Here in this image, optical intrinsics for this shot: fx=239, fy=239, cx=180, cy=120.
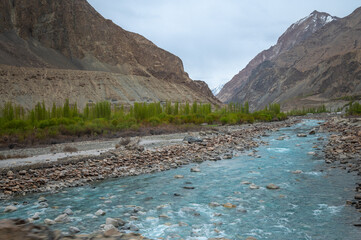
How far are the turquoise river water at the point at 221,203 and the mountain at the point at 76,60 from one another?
226 feet

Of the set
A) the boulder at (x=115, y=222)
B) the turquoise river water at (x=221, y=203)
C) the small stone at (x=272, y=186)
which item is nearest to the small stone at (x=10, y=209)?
the turquoise river water at (x=221, y=203)

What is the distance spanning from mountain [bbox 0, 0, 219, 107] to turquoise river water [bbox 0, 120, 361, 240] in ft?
226

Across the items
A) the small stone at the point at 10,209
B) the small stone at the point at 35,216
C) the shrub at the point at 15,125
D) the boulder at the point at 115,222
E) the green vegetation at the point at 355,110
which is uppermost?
the green vegetation at the point at 355,110

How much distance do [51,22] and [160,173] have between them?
121 metres

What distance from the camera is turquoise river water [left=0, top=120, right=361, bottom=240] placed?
17.5 feet

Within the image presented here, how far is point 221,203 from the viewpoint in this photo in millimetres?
6953

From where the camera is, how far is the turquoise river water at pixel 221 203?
534cm

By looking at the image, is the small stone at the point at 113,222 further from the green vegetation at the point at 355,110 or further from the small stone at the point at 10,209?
the green vegetation at the point at 355,110

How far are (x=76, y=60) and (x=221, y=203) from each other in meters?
114

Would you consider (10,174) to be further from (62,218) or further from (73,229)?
(73,229)

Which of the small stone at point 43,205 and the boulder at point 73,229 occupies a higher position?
the boulder at point 73,229

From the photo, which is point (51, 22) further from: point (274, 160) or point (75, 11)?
point (274, 160)

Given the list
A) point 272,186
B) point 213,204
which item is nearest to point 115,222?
point 213,204

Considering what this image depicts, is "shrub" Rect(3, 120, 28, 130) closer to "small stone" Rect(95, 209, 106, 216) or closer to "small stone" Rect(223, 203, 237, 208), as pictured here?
"small stone" Rect(95, 209, 106, 216)
